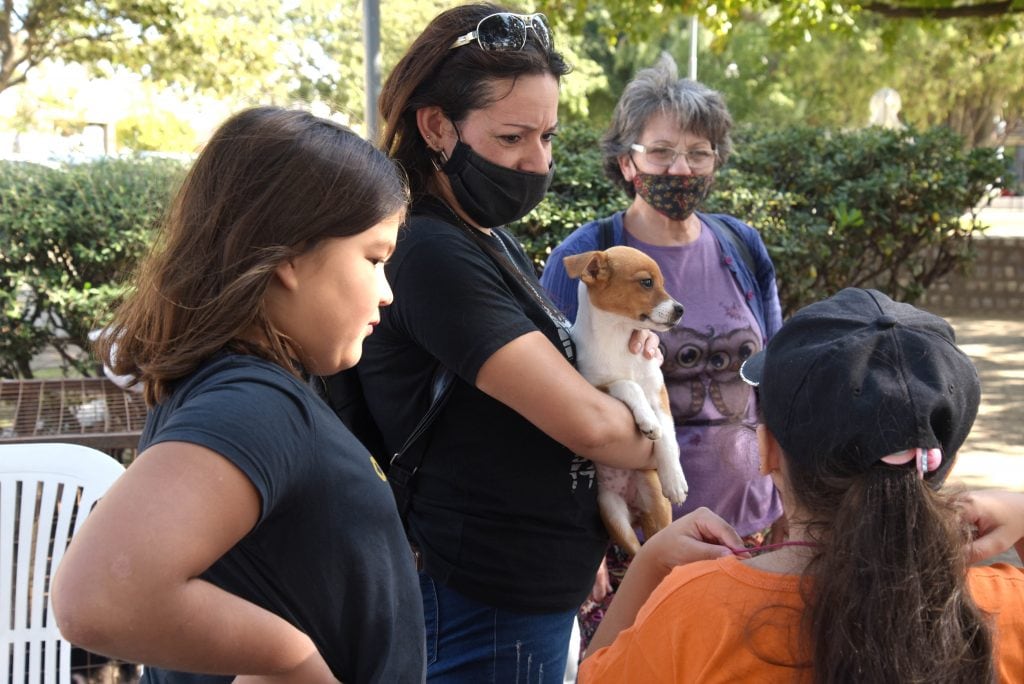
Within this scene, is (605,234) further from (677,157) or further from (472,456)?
(472,456)

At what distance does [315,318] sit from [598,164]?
501cm

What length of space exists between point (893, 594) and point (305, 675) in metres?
0.77

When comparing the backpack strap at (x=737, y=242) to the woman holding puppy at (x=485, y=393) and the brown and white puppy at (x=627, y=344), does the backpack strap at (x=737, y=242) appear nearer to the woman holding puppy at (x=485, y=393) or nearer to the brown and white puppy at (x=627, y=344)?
the brown and white puppy at (x=627, y=344)

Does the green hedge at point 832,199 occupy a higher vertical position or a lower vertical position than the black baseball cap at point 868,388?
lower

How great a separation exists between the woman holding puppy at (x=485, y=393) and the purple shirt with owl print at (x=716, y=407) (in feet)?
2.76

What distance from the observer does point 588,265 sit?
2.61 metres

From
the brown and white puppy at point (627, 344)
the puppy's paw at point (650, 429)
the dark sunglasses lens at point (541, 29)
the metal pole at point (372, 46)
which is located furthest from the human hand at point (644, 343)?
the metal pole at point (372, 46)

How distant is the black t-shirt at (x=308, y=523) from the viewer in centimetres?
117

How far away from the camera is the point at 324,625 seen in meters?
1.33

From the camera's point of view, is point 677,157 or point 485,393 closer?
point 485,393

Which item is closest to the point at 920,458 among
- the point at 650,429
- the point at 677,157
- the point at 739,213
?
the point at 650,429

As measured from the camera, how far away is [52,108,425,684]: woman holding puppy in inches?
43.0

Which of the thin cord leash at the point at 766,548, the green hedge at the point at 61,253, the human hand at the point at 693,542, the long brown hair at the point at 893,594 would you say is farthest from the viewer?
the green hedge at the point at 61,253

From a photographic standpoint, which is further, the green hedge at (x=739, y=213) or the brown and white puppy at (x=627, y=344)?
the green hedge at (x=739, y=213)
